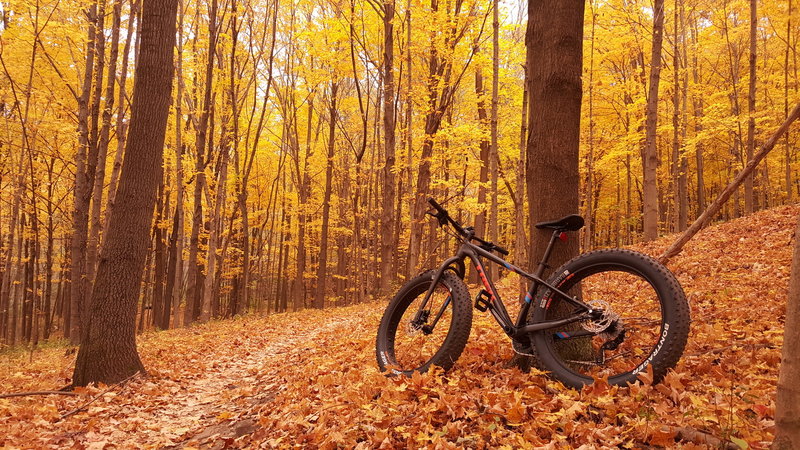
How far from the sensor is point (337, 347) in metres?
7.68

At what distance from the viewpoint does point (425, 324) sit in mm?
4770

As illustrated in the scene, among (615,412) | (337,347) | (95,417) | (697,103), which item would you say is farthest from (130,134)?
(697,103)

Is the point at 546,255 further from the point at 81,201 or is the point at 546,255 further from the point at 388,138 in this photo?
the point at 81,201

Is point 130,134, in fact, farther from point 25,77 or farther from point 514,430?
point 25,77

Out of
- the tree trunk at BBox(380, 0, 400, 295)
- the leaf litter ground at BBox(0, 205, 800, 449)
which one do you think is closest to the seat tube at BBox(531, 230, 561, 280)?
the leaf litter ground at BBox(0, 205, 800, 449)

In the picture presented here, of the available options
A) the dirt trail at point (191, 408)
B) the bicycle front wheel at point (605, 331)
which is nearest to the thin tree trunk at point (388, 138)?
the dirt trail at point (191, 408)

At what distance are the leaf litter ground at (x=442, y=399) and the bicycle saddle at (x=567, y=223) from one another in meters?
1.28

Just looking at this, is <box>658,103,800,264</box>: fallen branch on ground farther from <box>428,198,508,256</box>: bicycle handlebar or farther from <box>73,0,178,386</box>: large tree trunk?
<box>73,0,178,386</box>: large tree trunk

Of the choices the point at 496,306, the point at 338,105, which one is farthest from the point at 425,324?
the point at 338,105

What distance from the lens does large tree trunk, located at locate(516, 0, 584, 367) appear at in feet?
13.6

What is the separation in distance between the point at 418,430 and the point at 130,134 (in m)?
6.73

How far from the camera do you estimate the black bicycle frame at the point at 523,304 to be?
3642 millimetres

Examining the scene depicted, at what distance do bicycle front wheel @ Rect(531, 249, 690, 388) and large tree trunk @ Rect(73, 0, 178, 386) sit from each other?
21.0 ft

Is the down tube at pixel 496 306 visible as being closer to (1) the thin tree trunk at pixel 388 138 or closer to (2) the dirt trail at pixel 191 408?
(2) the dirt trail at pixel 191 408
